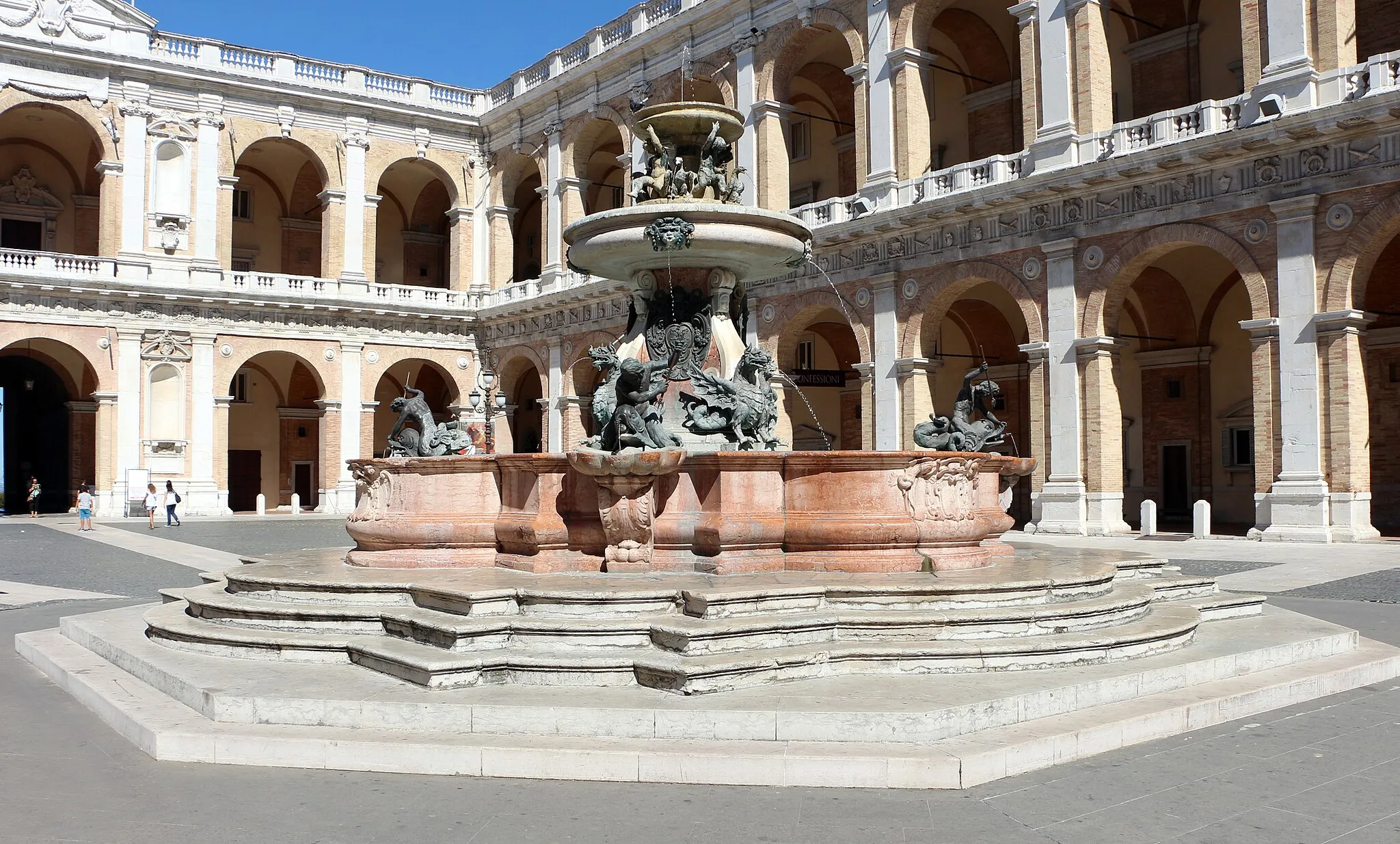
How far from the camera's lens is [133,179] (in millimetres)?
32906

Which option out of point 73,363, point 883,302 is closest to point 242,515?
point 73,363

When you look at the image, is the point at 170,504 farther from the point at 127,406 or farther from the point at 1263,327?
the point at 1263,327

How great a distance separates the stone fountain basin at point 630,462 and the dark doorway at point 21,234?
110 feet

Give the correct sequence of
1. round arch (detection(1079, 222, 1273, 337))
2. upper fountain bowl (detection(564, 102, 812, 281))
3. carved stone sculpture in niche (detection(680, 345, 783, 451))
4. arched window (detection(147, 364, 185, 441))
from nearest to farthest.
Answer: carved stone sculpture in niche (detection(680, 345, 783, 451)) < upper fountain bowl (detection(564, 102, 812, 281)) < round arch (detection(1079, 222, 1273, 337)) < arched window (detection(147, 364, 185, 441))

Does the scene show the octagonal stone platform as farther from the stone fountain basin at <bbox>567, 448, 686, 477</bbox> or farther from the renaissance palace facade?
the renaissance palace facade

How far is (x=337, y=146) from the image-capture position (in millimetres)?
35906

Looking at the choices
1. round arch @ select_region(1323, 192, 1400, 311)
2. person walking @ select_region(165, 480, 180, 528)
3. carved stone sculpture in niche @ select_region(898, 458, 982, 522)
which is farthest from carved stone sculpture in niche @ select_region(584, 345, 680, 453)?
person walking @ select_region(165, 480, 180, 528)

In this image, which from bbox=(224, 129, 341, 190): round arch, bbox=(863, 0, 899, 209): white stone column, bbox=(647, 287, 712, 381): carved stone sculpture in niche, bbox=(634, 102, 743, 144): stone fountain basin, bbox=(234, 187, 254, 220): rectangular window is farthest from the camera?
bbox=(234, 187, 254, 220): rectangular window

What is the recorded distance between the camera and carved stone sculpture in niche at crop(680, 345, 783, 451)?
10.0 metres

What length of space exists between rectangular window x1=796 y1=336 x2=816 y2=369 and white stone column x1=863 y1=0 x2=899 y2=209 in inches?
367

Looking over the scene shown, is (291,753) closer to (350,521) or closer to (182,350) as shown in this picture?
(350,521)

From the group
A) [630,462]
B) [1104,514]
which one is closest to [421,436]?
[630,462]

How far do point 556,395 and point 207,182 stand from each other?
11.7m

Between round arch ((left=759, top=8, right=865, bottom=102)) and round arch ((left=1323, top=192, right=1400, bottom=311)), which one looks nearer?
round arch ((left=1323, top=192, right=1400, bottom=311))
